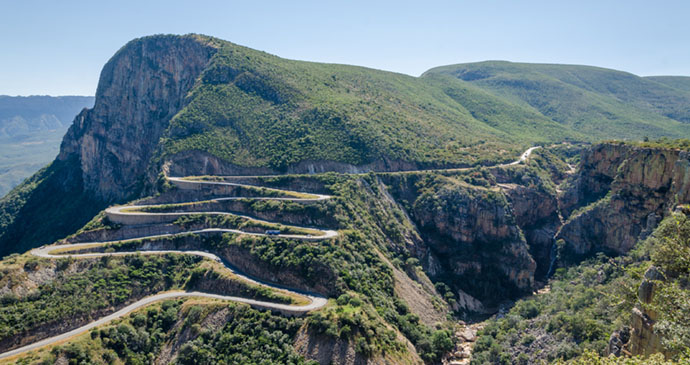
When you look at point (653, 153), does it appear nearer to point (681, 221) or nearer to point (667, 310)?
point (681, 221)

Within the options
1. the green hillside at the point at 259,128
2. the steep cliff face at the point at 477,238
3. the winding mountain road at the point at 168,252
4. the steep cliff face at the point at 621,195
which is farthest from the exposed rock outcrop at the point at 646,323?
the green hillside at the point at 259,128

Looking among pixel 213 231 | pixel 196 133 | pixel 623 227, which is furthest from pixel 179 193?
pixel 623 227

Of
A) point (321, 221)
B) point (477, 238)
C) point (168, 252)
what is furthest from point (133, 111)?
point (477, 238)

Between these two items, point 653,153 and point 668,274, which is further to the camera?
point 653,153

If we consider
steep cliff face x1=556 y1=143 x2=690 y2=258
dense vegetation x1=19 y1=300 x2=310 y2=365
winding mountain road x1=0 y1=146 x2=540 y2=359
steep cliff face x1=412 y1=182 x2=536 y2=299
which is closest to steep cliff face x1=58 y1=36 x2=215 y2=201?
winding mountain road x1=0 y1=146 x2=540 y2=359

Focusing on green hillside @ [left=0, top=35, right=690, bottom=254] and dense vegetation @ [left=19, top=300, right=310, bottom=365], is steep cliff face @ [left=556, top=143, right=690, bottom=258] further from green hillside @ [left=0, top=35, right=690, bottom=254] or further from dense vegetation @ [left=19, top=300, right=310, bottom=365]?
dense vegetation @ [left=19, top=300, right=310, bottom=365]

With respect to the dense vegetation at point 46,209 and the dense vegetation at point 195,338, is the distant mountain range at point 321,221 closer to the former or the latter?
the dense vegetation at point 195,338
